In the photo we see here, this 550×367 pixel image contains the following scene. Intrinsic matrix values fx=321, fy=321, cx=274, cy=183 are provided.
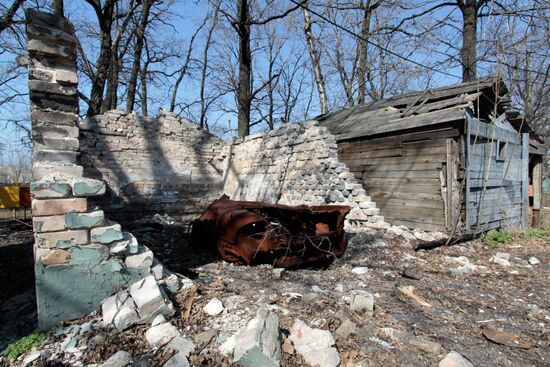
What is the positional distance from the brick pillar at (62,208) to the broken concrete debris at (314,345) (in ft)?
5.28

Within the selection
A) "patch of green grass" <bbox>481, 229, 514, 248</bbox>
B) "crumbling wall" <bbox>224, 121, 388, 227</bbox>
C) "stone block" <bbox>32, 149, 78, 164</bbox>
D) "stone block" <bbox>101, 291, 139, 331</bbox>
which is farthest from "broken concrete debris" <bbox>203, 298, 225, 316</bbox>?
"patch of green grass" <bbox>481, 229, 514, 248</bbox>

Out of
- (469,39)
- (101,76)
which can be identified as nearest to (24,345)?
(101,76)

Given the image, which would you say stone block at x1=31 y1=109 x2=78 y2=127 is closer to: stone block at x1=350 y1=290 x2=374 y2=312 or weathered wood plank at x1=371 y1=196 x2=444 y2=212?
stone block at x1=350 y1=290 x2=374 y2=312

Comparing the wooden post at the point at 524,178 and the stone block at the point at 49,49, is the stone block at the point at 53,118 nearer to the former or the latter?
the stone block at the point at 49,49

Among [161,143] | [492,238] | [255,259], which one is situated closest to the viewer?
[255,259]

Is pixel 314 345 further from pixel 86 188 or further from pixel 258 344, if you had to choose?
pixel 86 188

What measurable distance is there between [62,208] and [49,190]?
0.18 metres

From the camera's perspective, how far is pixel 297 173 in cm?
870

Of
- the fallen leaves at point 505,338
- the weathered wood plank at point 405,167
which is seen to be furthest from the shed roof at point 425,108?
the fallen leaves at point 505,338

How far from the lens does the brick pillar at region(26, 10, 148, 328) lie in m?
2.71

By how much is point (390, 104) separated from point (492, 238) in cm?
406

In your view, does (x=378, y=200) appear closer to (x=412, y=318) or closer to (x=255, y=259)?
(x=255, y=259)

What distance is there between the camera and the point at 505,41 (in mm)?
8352

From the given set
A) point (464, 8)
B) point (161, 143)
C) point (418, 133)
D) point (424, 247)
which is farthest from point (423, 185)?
point (464, 8)
